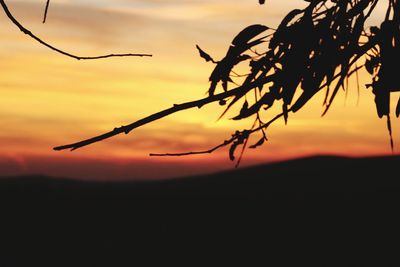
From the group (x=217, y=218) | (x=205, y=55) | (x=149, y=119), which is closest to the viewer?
(x=149, y=119)

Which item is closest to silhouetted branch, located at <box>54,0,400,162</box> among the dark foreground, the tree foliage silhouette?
the tree foliage silhouette

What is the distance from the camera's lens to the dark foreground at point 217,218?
9461mm

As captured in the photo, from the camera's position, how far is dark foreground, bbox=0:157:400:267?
946 centimetres

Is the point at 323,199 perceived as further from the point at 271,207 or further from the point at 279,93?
the point at 279,93

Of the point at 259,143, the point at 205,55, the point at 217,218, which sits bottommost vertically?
the point at 217,218

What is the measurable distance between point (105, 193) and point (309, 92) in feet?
27.1

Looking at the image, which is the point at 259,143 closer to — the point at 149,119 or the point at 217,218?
the point at 149,119

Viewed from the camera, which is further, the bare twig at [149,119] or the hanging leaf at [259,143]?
the hanging leaf at [259,143]

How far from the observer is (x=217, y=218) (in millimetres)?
10250

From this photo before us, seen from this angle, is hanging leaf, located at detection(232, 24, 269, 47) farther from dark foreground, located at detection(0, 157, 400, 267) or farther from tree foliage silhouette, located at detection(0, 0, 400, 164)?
dark foreground, located at detection(0, 157, 400, 267)

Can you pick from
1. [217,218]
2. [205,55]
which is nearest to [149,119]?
[205,55]

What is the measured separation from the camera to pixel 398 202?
984 centimetres

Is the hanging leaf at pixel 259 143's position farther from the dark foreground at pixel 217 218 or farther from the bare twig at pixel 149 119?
the dark foreground at pixel 217 218

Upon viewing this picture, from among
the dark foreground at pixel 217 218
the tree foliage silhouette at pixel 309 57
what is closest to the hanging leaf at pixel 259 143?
the tree foliage silhouette at pixel 309 57
